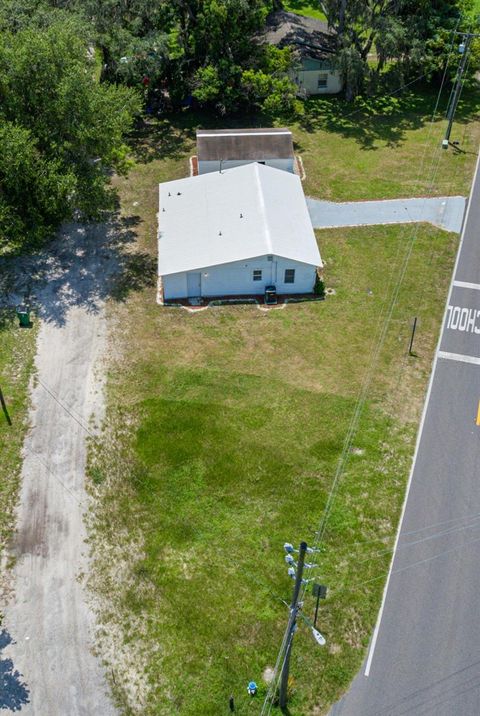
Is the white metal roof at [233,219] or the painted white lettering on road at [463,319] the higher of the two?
the white metal roof at [233,219]

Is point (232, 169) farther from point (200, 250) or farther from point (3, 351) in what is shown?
point (3, 351)

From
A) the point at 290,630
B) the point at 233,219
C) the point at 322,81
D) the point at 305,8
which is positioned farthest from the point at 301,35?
the point at 290,630

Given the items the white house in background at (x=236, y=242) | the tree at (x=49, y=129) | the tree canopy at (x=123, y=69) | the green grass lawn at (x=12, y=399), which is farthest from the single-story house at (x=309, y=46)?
the green grass lawn at (x=12, y=399)

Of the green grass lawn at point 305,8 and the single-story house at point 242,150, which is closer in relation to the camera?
the single-story house at point 242,150

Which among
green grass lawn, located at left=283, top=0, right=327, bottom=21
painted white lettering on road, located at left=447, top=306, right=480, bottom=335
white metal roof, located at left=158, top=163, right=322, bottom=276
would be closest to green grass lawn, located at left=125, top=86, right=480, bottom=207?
white metal roof, located at left=158, top=163, right=322, bottom=276

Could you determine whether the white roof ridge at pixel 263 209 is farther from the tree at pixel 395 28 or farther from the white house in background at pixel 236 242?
the tree at pixel 395 28

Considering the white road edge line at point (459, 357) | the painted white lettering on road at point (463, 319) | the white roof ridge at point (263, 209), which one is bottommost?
the white road edge line at point (459, 357)
